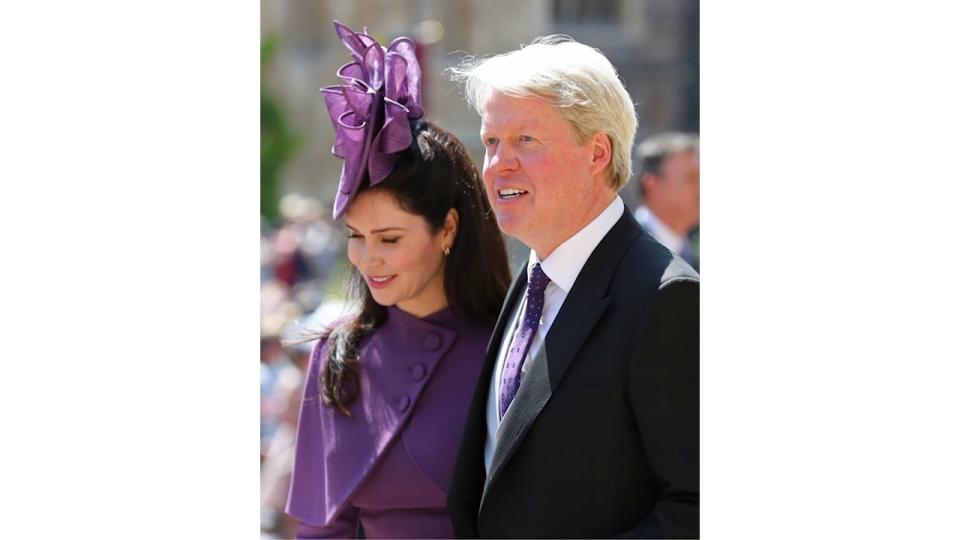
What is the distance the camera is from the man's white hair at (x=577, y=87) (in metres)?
2.45

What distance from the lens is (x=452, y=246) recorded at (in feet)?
9.60

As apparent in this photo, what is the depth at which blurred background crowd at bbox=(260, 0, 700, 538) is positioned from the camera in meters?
3.33

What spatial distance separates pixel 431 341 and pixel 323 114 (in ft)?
20.1

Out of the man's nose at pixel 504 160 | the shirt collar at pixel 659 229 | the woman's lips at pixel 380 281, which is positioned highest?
the man's nose at pixel 504 160

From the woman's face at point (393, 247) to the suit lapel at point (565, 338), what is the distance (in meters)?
0.48

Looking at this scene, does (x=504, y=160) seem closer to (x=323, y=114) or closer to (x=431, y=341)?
(x=431, y=341)

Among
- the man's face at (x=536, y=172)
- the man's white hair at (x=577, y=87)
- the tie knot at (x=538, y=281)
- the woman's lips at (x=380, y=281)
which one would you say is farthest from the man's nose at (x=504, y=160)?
the woman's lips at (x=380, y=281)

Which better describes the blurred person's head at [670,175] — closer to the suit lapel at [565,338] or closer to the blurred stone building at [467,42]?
the blurred stone building at [467,42]

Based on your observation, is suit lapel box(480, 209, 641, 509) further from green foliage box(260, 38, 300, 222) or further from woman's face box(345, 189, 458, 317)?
green foliage box(260, 38, 300, 222)

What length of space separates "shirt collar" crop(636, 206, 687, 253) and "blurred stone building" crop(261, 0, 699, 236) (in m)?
0.35

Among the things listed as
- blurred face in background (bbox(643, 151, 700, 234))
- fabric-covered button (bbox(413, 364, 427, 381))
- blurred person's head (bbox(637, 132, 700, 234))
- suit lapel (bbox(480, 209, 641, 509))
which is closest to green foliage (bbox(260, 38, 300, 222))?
blurred person's head (bbox(637, 132, 700, 234))
